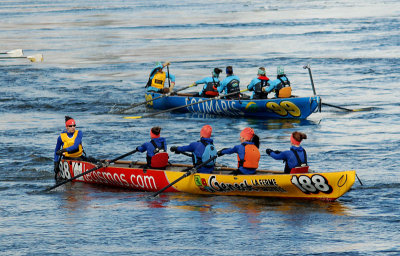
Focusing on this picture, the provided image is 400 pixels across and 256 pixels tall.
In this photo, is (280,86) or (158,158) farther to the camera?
(280,86)

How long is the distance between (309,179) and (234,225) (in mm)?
2120

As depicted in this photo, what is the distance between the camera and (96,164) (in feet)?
69.9

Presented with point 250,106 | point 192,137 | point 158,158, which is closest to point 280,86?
point 250,106

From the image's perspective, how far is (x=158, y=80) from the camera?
35.0m

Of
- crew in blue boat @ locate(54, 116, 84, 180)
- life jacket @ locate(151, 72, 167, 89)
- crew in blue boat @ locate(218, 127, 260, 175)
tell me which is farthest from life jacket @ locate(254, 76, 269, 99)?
crew in blue boat @ locate(218, 127, 260, 175)

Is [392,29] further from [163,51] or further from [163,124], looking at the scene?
[163,124]

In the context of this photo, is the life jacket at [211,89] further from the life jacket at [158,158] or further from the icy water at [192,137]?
the life jacket at [158,158]

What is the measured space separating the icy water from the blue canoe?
1.75 feet

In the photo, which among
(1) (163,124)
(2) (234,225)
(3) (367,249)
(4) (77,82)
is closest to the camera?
(3) (367,249)

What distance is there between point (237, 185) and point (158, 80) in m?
16.4

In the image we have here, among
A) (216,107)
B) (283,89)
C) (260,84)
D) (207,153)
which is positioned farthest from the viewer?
(216,107)

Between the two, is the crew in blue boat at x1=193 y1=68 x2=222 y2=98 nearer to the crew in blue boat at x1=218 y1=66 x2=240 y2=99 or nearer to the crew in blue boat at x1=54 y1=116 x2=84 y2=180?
the crew in blue boat at x1=218 y1=66 x2=240 y2=99

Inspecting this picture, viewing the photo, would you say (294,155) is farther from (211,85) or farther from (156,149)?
(211,85)

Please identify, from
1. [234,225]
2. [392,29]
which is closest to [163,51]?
[392,29]
